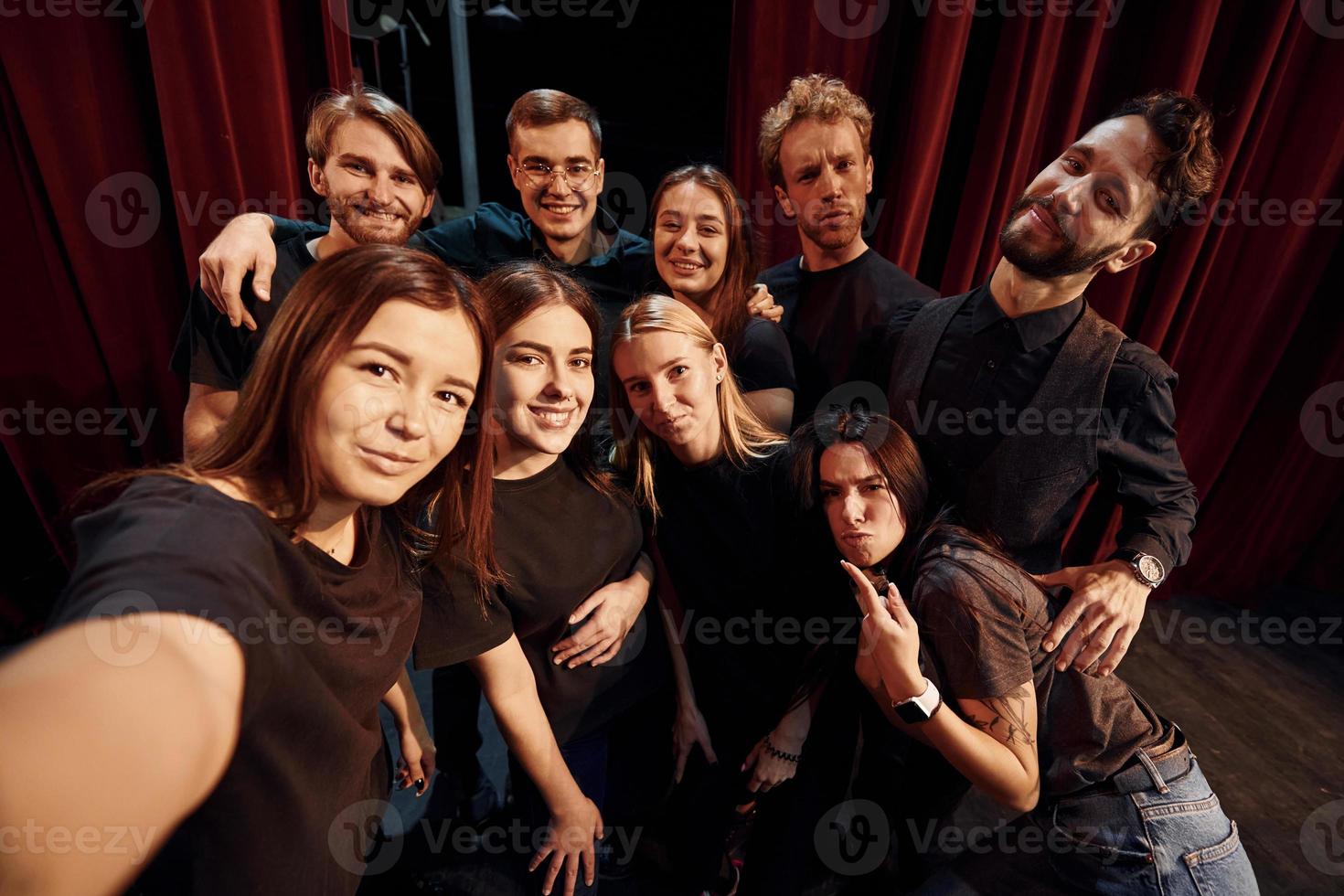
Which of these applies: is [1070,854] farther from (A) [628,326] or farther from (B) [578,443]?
(A) [628,326]

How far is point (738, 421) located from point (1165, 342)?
7.59ft

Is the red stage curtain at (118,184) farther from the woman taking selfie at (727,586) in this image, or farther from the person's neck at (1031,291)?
the person's neck at (1031,291)

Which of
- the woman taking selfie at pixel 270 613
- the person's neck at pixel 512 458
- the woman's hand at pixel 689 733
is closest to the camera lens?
the woman taking selfie at pixel 270 613

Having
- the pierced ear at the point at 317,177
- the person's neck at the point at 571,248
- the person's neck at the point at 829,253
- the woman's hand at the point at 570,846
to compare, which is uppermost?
the pierced ear at the point at 317,177

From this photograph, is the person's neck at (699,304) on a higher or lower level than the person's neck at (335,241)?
lower

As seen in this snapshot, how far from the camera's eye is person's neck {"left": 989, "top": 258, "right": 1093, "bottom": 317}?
4.98ft

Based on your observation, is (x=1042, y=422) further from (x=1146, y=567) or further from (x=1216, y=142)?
(x=1216, y=142)

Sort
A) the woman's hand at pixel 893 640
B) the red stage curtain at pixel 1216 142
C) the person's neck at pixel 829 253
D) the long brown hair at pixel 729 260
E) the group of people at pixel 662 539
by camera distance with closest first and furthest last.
→ 1. the group of people at pixel 662 539
2. the woman's hand at pixel 893 640
3. the long brown hair at pixel 729 260
4. the person's neck at pixel 829 253
5. the red stage curtain at pixel 1216 142

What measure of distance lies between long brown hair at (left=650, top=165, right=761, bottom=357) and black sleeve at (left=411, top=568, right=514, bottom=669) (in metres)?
1.02

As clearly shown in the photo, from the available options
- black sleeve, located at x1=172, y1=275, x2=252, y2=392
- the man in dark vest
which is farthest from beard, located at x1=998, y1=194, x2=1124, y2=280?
black sleeve, located at x1=172, y1=275, x2=252, y2=392

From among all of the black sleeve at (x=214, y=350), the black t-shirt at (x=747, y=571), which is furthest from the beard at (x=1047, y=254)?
the black sleeve at (x=214, y=350)

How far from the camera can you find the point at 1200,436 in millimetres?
2863

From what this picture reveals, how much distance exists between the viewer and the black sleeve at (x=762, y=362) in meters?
1.81

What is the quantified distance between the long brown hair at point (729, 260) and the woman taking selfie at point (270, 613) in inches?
38.6
